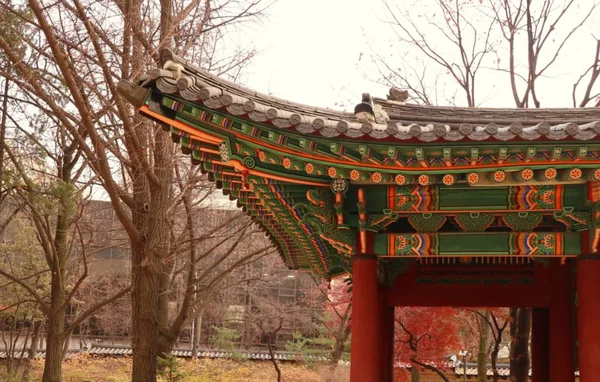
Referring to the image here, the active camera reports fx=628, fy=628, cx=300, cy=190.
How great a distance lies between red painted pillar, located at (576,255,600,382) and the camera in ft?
14.3

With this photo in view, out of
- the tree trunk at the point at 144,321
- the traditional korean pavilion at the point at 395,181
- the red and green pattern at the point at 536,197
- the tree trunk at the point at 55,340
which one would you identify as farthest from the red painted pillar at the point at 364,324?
the tree trunk at the point at 55,340

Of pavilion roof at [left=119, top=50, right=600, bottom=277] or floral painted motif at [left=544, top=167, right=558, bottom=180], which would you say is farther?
floral painted motif at [left=544, top=167, right=558, bottom=180]

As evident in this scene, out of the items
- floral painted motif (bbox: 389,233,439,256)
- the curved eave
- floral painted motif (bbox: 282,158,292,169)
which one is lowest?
floral painted motif (bbox: 389,233,439,256)

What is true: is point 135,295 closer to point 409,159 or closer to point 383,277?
point 383,277

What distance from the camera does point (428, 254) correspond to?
484 centimetres

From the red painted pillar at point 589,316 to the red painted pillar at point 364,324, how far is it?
58.0 inches

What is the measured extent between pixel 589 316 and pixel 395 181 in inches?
65.6

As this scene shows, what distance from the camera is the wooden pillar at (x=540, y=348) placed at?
659 centimetres

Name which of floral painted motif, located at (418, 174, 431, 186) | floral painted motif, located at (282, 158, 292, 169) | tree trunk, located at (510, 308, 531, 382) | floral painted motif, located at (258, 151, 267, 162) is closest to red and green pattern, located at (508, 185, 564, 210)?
floral painted motif, located at (418, 174, 431, 186)

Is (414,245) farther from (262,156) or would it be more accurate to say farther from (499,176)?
(262,156)

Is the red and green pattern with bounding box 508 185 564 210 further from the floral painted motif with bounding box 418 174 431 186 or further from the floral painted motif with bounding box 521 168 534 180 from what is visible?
the floral painted motif with bounding box 418 174 431 186

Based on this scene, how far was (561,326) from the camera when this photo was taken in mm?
5883

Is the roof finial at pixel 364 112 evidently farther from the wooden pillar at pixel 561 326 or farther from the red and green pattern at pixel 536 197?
the wooden pillar at pixel 561 326

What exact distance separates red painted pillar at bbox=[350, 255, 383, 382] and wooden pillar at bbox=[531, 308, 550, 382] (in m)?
2.57
